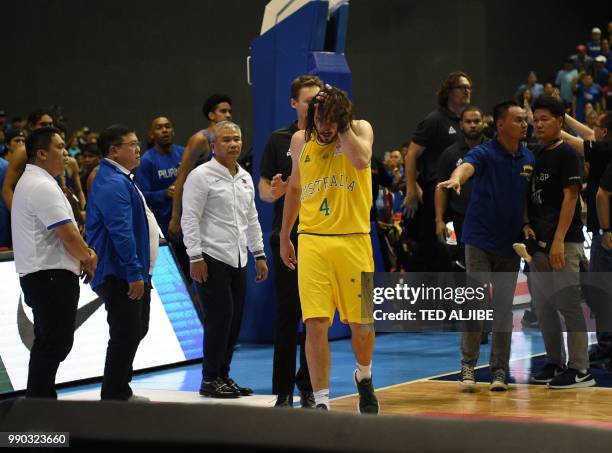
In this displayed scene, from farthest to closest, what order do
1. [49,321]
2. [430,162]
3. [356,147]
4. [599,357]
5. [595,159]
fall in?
[430,162] < [599,357] < [595,159] < [49,321] < [356,147]

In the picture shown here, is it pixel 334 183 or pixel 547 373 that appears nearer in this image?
pixel 334 183

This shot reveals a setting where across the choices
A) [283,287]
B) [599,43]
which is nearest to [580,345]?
[283,287]

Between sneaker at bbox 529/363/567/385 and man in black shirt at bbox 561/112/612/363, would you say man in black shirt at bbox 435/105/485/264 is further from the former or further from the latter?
sneaker at bbox 529/363/567/385

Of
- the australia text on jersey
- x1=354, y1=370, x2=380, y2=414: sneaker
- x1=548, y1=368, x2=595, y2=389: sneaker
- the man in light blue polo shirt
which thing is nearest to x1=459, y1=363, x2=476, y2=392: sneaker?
the man in light blue polo shirt

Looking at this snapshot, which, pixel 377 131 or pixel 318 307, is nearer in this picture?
pixel 318 307

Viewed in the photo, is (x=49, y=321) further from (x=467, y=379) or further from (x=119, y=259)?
(x=467, y=379)

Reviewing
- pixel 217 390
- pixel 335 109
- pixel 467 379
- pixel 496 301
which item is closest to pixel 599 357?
pixel 467 379

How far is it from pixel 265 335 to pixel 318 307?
12.9 feet

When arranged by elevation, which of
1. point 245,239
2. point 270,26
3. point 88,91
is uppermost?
point 88,91

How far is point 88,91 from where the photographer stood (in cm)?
2284

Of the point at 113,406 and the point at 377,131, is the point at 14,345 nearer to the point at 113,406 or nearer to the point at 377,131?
the point at 113,406

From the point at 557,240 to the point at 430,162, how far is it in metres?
1.97

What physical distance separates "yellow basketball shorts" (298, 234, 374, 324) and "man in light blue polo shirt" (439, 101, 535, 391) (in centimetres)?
165

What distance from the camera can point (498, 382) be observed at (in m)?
6.68
